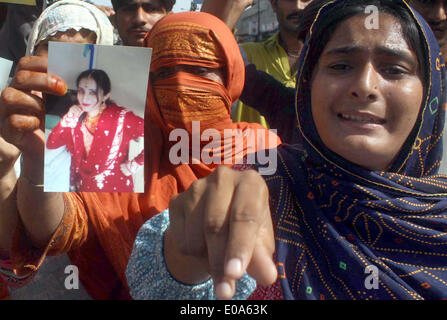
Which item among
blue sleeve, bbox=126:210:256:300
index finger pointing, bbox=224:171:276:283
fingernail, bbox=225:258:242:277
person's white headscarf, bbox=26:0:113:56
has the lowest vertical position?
blue sleeve, bbox=126:210:256:300

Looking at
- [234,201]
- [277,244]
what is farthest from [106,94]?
[277,244]

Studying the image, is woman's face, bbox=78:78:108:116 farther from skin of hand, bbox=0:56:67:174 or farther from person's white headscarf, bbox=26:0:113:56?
person's white headscarf, bbox=26:0:113:56

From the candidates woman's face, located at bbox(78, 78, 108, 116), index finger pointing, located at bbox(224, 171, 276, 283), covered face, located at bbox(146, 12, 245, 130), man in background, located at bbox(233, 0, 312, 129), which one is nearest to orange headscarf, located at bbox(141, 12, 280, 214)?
covered face, located at bbox(146, 12, 245, 130)

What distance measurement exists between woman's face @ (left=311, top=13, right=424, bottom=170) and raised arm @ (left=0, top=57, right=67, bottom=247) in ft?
2.22

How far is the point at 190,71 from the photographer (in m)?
1.45

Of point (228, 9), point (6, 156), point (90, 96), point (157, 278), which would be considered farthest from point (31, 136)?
point (228, 9)

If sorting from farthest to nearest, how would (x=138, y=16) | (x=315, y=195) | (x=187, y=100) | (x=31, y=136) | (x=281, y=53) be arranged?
(x=281, y=53)
(x=138, y=16)
(x=187, y=100)
(x=315, y=195)
(x=31, y=136)

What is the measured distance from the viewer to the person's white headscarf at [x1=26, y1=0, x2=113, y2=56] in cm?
146

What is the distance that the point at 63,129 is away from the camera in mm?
902

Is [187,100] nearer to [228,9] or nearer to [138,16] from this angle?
[228,9]

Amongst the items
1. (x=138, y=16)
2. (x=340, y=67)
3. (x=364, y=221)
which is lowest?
(x=364, y=221)

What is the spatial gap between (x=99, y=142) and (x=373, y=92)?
69 cm

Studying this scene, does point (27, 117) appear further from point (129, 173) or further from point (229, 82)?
point (229, 82)

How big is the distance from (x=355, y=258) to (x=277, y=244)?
20 cm
